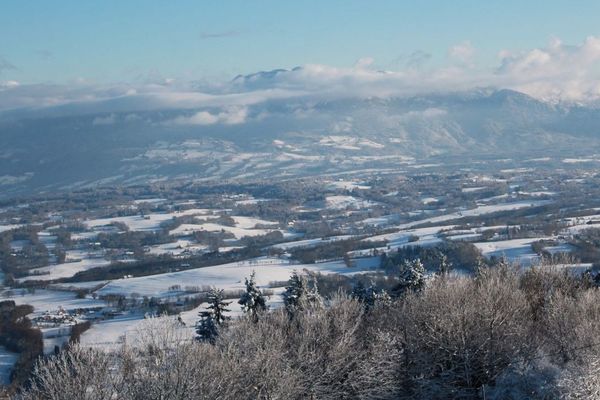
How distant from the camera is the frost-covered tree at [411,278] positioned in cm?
3912

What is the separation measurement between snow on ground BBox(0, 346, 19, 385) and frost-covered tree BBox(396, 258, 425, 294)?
26651 mm

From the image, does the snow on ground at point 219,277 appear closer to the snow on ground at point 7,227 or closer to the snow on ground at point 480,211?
the snow on ground at point 480,211

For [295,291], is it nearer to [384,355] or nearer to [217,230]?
[384,355]

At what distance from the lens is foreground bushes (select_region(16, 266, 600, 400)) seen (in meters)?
22.0

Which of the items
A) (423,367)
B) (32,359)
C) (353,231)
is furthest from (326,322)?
(353,231)

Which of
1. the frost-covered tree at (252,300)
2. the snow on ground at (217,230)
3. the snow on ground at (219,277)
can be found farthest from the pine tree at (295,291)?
the snow on ground at (217,230)

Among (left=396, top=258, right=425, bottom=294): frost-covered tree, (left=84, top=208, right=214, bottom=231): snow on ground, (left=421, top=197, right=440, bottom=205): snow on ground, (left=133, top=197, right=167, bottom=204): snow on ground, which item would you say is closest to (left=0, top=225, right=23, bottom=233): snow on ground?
(left=84, top=208, right=214, bottom=231): snow on ground

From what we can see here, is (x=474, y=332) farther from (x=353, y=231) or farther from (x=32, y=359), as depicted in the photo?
(x=353, y=231)

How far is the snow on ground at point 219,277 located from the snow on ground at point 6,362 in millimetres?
25047

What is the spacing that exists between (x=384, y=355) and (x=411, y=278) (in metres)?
12.2

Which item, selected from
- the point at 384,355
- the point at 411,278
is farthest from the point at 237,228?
the point at 384,355

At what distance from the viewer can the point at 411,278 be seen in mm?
39875

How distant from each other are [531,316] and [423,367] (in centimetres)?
578

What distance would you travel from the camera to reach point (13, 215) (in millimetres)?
170125
